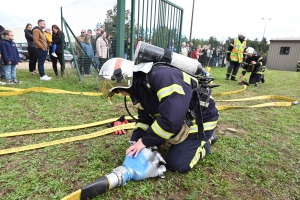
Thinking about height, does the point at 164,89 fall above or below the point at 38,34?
below

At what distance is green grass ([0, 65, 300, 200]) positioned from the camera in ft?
6.49

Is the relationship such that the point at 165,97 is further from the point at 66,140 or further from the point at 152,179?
the point at 66,140

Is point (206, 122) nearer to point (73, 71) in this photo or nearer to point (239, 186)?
point (239, 186)

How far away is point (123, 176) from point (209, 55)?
16.3 metres

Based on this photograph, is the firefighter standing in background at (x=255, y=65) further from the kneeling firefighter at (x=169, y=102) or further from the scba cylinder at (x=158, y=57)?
the scba cylinder at (x=158, y=57)

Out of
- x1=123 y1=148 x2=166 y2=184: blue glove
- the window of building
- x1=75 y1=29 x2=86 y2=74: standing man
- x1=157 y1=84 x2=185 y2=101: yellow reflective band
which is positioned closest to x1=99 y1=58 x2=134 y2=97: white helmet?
x1=157 y1=84 x2=185 y2=101: yellow reflective band

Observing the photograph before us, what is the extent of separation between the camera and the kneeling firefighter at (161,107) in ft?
6.15

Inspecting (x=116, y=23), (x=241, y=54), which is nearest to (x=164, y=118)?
(x=116, y=23)

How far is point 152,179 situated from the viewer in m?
2.14

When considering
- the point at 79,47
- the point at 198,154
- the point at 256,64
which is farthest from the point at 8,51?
the point at 256,64

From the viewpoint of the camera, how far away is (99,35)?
6059 millimetres

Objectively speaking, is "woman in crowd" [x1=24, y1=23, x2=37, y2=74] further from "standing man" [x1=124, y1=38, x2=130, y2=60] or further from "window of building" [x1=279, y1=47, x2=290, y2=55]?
"window of building" [x1=279, y1=47, x2=290, y2=55]

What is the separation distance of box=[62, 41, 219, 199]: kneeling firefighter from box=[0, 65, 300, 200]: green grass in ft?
0.44

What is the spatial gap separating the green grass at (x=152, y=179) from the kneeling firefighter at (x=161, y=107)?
13 centimetres
